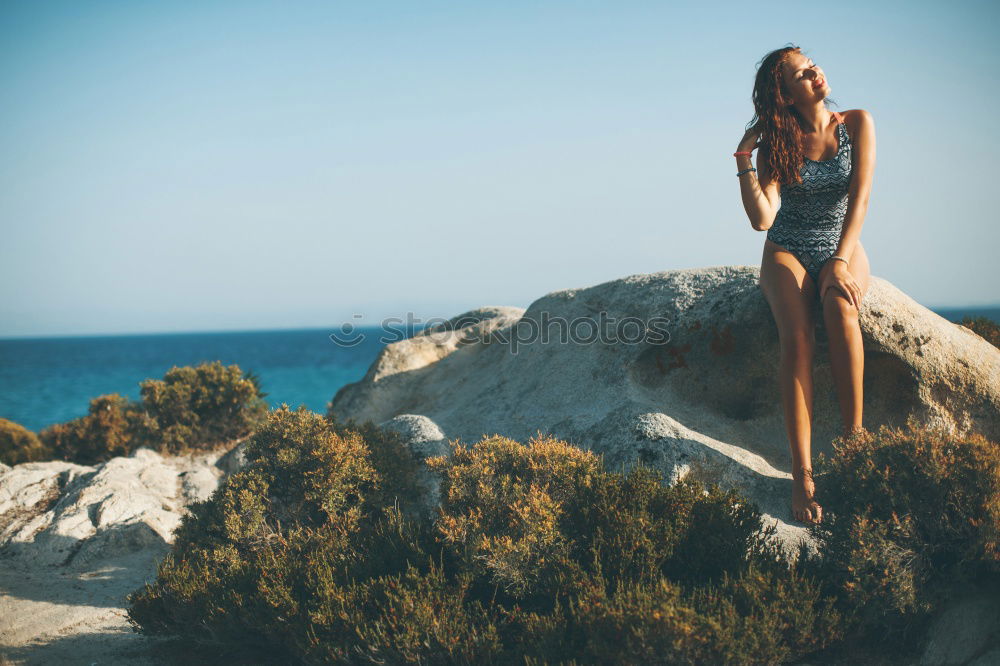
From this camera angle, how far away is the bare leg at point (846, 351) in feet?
19.6

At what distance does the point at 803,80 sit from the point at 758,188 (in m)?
1.04

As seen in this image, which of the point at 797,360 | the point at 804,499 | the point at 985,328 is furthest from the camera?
the point at 985,328

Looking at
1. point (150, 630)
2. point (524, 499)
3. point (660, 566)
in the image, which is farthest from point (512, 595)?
point (150, 630)

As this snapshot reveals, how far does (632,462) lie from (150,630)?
4546mm

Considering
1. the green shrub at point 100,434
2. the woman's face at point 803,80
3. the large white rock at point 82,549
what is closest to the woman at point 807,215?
the woman's face at point 803,80

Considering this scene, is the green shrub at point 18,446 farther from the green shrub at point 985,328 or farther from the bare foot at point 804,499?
the green shrub at point 985,328

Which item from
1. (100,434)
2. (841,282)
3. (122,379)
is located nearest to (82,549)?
(100,434)

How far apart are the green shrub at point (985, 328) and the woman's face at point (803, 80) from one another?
4728 mm

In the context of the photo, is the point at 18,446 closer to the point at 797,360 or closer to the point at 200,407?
the point at 200,407

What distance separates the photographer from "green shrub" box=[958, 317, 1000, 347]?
9.00 meters

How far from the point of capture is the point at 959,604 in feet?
15.4

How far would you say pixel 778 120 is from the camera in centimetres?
617

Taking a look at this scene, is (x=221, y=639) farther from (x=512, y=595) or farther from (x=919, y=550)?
(x=919, y=550)

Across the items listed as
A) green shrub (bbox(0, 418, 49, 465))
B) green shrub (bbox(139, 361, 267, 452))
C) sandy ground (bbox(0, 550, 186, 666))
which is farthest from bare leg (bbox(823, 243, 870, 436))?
green shrub (bbox(0, 418, 49, 465))
